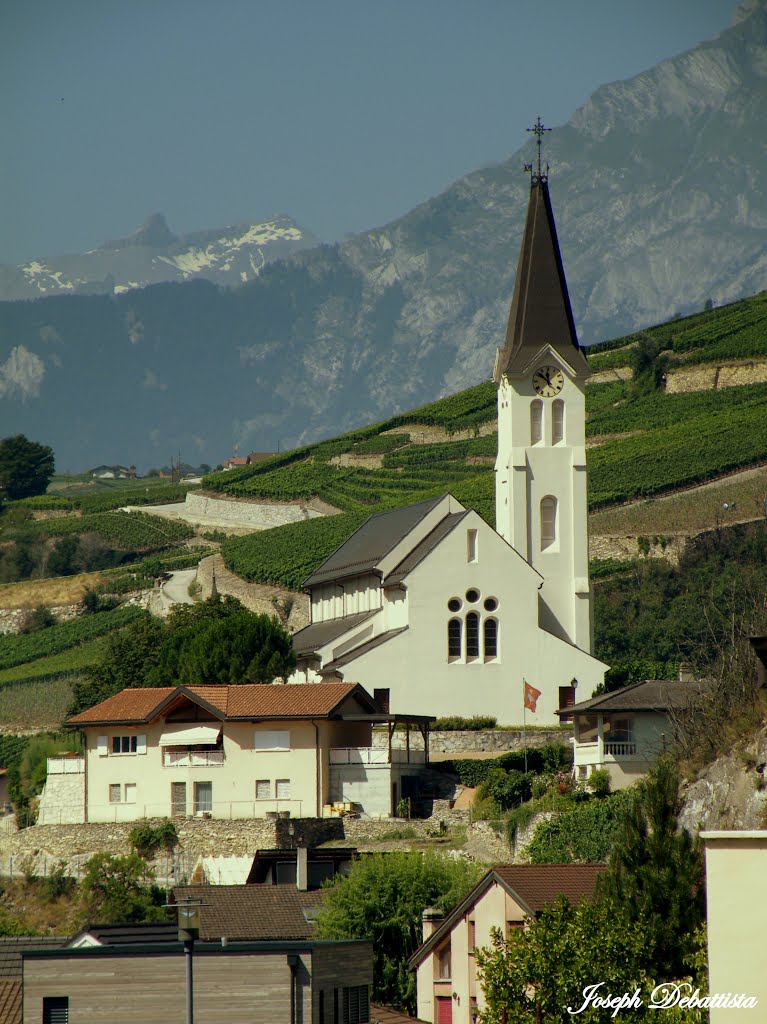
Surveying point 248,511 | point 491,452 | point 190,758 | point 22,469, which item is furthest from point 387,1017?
point 22,469

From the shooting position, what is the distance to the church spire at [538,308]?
71688 mm

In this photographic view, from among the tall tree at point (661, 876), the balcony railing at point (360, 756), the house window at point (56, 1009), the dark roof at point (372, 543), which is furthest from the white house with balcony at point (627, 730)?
the house window at point (56, 1009)

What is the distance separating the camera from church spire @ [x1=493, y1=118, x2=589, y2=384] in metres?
71.7

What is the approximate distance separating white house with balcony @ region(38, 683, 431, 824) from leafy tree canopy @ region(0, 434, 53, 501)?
11120 cm

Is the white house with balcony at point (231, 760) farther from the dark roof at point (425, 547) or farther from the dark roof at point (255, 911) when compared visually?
the dark roof at point (255, 911)

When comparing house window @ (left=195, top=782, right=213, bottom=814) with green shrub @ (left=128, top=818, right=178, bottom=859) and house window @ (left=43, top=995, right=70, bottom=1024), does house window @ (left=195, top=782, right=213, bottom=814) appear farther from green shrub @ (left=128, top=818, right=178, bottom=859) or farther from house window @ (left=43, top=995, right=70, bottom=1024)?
house window @ (left=43, top=995, right=70, bottom=1024)

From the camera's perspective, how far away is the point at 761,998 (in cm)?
1822

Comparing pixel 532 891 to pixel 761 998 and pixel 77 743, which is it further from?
pixel 77 743

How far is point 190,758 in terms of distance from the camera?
58219 millimetres

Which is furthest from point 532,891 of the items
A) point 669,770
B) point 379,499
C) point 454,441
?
point 454,441

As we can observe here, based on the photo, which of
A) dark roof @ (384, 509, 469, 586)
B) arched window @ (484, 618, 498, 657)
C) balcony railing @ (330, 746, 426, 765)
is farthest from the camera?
dark roof @ (384, 509, 469, 586)

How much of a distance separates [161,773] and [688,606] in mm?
36054

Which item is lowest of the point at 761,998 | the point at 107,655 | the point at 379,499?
the point at 761,998

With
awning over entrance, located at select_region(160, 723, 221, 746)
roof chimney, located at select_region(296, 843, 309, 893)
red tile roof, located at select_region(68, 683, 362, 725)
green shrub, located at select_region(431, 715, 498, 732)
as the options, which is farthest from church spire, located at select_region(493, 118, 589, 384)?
roof chimney, located at select_region(296, 843, 309, 893)
